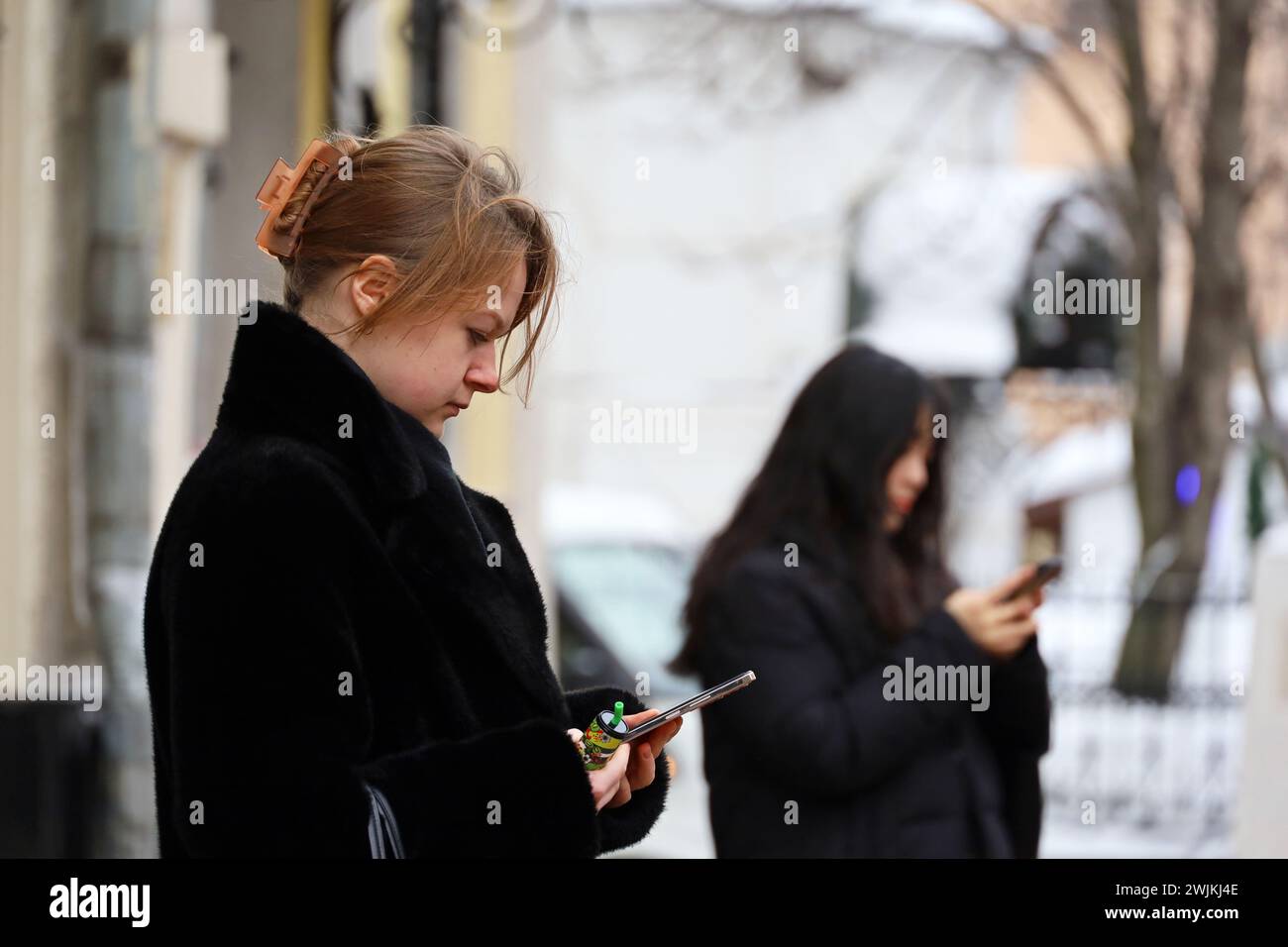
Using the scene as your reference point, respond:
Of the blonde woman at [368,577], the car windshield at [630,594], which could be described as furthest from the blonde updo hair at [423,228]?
the car windshield at [630,594]

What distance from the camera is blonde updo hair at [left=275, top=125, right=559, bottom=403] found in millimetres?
1919

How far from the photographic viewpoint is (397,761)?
1793mm

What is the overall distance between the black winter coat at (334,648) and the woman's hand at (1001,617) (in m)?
1.35

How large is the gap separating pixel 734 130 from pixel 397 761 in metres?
21.8

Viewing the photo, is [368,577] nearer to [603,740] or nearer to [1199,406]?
[603,740]

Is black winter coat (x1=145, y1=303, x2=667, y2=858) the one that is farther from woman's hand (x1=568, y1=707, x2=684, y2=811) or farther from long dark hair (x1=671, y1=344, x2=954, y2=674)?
long dark hair (x1=671, y1=344, x2=954, y2=674)

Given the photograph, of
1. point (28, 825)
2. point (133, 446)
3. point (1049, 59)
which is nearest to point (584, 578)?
point (133, 446)

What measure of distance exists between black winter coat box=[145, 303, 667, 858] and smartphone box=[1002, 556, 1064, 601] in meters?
1.36

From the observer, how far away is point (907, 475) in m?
3.40

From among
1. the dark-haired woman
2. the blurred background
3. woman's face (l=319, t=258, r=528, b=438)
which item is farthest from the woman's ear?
the dark-haired woman

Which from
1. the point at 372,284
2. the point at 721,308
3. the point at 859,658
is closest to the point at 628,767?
the point at 372,284

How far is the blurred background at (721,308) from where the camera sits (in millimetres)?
6109

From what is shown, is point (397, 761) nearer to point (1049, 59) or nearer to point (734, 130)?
point (1049, 59)

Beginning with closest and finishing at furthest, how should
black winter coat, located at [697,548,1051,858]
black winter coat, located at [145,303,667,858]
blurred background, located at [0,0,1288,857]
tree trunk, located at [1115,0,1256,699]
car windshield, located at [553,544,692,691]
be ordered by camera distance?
1. black winter coat, located at [145,303,667,858]
2. black winter coat, located at [697,548,1051,858]
3. blurred background, located at [0,0,1288,857]
4. car windshield, located at [553,544,692,691]
5. tree trunk, located at [1115,0,1256,699]
